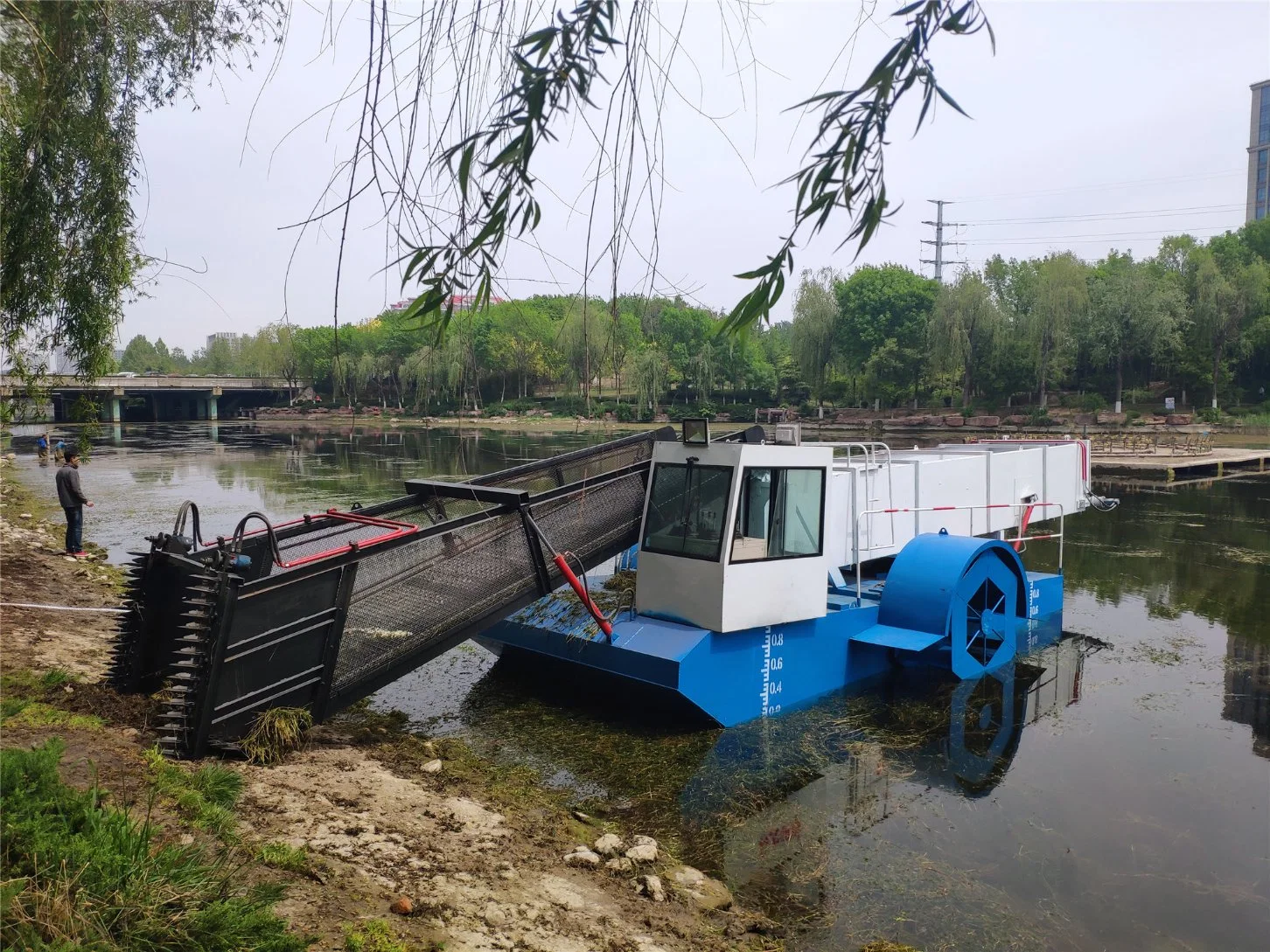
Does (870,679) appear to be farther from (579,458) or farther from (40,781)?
(40,781)

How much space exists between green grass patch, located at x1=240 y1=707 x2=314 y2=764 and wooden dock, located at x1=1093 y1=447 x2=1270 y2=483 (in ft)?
105

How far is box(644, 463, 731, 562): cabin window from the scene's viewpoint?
768 cm

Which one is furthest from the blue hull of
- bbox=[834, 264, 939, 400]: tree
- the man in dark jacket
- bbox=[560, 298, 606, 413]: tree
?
bbox=[834, 264, 939, 400]: tree

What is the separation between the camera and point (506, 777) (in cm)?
686

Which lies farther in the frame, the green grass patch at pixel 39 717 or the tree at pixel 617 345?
the green grass patch at pixel 39 717

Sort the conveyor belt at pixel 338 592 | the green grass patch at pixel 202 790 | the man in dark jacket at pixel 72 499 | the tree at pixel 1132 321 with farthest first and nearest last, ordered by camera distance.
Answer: the tree at pixel 1132 321 → the man in dark jacket at pixel 72 499 → the conveyor belt at pixel 338 592 → the green grass patch at pixel 202 790

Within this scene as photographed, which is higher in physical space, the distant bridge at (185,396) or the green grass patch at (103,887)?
the distant bridge at (185,396)

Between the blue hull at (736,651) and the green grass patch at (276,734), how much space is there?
2.47 m

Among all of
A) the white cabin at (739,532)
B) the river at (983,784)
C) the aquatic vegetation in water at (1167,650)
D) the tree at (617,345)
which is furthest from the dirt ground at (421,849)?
the aquatic vegetation in water at (1167,650)

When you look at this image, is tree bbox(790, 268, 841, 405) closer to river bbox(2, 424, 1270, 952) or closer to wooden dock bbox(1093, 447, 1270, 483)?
wooden dock bbox(1093, 447, 1270, 483)

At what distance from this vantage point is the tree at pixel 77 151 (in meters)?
4.41

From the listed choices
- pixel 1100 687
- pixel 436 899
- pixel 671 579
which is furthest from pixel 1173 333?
pixel 436 899

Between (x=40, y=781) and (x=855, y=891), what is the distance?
4419 millimetres

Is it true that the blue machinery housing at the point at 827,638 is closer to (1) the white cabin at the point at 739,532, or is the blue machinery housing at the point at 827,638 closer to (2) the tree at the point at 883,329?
(1) the white cabin at the point at 739,532
